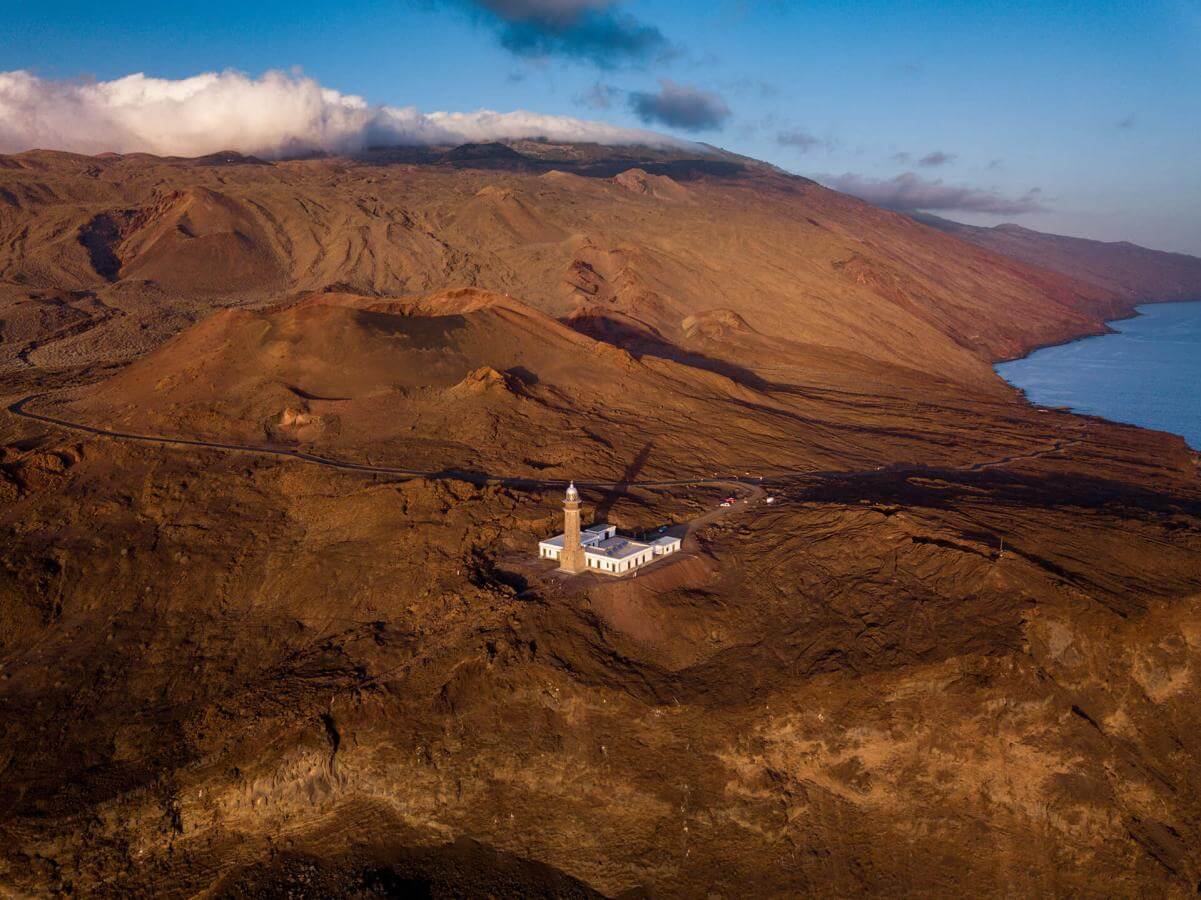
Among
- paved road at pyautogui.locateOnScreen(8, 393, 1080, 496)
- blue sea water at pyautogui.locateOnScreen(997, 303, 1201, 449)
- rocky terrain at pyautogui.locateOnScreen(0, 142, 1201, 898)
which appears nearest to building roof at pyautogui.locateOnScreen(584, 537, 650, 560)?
rocky terrain at pyautogui.locateOnScreen(0, 142, 1201, 898)

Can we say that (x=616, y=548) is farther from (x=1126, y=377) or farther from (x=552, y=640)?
(x=1126, y=377)

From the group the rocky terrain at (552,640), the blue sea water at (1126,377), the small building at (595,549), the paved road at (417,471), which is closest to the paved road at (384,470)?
the paved road at (417,471)

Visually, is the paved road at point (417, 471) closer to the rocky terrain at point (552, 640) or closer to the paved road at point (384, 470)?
the paved road at point (384, 470)

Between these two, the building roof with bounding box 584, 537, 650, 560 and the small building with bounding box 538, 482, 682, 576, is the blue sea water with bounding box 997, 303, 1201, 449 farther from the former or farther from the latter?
the building roof with bounding box 584, 537, 650, 560

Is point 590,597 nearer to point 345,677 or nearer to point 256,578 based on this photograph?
point 345,677

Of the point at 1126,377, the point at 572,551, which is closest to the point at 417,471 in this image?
the point at 572,551

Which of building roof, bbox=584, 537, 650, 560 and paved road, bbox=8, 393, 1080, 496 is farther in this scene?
paved road, bbox=8, 393, 1080, 496
